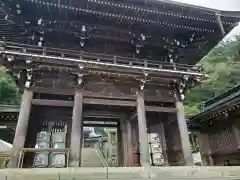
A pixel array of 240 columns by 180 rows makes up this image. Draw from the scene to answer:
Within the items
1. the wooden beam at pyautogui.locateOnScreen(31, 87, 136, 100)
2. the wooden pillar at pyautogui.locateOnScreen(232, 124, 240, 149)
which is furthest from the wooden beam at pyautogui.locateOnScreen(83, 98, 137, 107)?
the wooden pillar at pyautogui.locateOnScreen(232, 124, 240, 149)

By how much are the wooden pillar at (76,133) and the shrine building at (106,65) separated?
32 millimetres

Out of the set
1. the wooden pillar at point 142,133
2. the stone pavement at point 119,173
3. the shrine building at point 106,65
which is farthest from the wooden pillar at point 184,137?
the stone pavement at point 119,173

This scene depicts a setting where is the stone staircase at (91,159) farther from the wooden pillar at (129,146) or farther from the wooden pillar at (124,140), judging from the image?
the wooden pillar at (129,146)

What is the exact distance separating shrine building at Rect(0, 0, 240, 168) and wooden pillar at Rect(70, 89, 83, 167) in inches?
1.3

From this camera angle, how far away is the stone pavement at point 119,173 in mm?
4770

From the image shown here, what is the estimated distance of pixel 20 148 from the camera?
6473 mm

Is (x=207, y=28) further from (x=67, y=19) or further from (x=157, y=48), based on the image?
(x=67, y=19)

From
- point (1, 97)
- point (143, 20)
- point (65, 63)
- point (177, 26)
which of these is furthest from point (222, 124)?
point (1, 97)

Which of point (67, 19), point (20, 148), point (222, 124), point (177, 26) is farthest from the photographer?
point (222, 124)

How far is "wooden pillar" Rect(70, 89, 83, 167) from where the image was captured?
656cm

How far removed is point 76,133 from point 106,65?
105 inches

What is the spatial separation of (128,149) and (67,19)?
6062mm

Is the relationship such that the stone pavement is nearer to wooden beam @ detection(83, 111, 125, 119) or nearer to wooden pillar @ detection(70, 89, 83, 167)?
wooden pillar @ detection(70, 89, 83, 167)

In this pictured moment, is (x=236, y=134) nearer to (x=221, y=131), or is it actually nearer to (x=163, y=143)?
(x=221, y=131)
